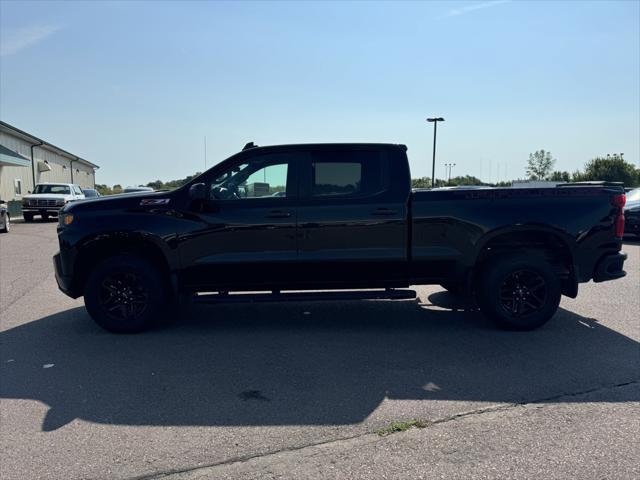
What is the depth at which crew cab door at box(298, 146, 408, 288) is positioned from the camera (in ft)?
18.4

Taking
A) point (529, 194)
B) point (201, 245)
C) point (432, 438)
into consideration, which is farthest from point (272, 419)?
point (529, 194)

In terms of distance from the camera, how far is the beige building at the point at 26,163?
107 feet

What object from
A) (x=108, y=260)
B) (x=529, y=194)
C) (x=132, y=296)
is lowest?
(x=132, y=296)

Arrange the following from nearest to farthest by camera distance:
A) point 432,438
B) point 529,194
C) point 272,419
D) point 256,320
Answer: point 432,438 → point 272,419 → point 529,194 → point 256,320

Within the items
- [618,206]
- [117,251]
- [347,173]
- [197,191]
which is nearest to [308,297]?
[347,173]

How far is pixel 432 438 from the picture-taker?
10.8 feet

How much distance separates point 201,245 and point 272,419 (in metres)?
2.54

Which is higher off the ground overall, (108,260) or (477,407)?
(108,260)

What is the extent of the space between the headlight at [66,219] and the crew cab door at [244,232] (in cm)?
130

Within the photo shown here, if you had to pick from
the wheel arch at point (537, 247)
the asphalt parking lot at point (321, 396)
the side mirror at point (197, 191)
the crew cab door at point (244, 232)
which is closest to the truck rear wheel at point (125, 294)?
the asphalt parking lot at point (321, 396)

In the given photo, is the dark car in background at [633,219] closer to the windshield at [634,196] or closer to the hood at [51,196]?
the windshield at [634,196]

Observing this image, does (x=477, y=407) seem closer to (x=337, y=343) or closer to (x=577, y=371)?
(x=577, y=371)

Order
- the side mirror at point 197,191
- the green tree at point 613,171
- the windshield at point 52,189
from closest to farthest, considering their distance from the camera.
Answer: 1. the side mirror at point 197,191
2. the windshield at point 52,189
3. the green tree at point 613,171

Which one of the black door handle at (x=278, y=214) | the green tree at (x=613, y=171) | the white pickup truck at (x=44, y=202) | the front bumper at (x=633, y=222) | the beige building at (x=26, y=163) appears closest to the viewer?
the black door handle at (x=278, y=214)
